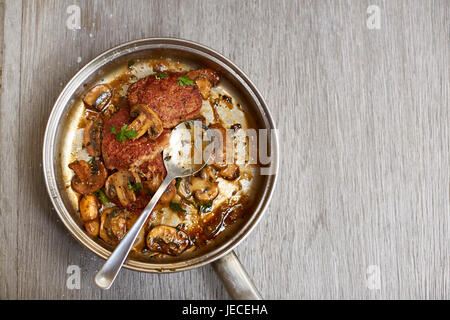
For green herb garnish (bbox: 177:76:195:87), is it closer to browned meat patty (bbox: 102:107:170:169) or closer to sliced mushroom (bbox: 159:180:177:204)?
browned meat patty (bbox: 102:107:170:169)

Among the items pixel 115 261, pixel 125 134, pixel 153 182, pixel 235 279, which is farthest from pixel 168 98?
pixel 235 279

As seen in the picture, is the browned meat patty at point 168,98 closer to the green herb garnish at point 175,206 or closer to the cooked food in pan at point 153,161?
the cooked food in pan at point 153,161

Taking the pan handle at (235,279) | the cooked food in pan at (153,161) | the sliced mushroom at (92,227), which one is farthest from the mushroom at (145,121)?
the pan handle at (235,279)

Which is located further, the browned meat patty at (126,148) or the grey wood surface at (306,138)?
the grey wood surface at (306,138)

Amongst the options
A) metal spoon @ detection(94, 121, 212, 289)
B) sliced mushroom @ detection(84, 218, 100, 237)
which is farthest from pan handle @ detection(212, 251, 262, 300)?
sliced mushroom @ detection(84, 218, 100, 237)

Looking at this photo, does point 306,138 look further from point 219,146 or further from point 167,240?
point 167,240

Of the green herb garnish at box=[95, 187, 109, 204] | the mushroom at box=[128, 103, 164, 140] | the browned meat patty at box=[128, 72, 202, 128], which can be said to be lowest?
the green herb garnish at box=[95, 187, 109, 204]
